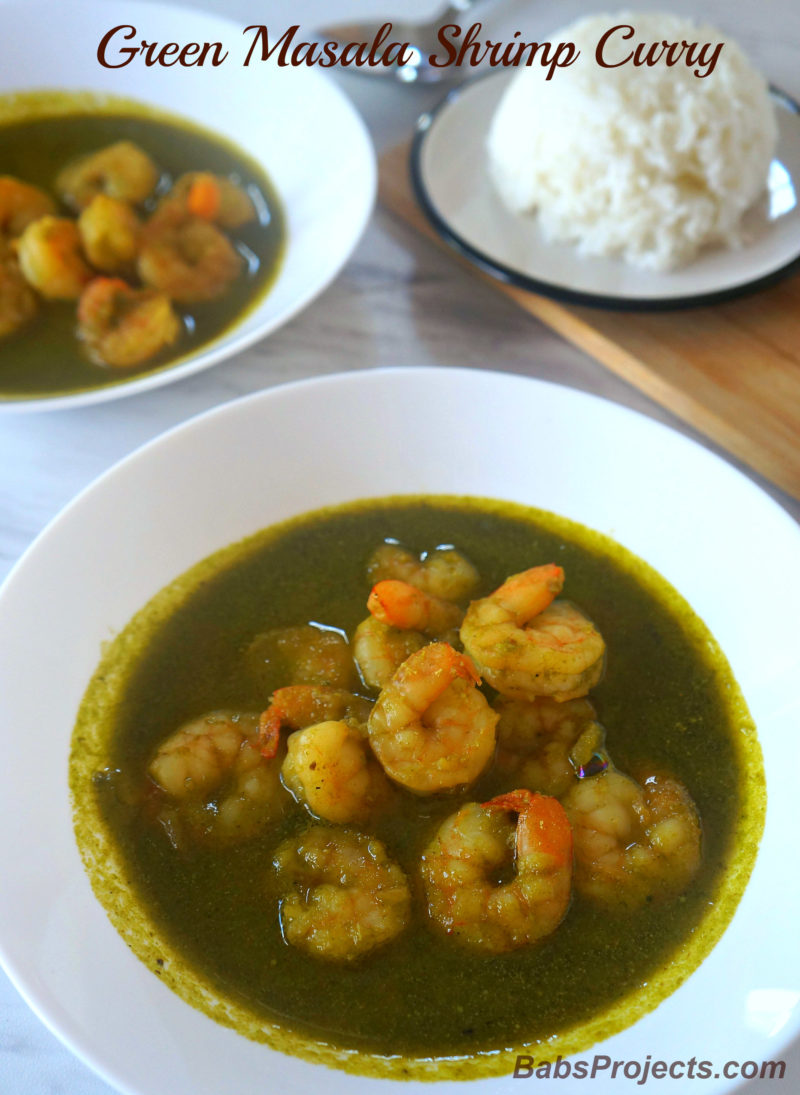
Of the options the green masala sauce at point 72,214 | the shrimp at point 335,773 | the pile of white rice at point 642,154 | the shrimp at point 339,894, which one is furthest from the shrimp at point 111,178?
the shrimp at point 339,894

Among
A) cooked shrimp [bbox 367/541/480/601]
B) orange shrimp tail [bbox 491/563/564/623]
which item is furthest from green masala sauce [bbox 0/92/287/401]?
orange shrimp tail [bbox 491/563/564/623]

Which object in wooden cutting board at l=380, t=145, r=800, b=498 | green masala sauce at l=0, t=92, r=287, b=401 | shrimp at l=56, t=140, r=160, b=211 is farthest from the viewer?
shrimp at l=56, t=140, r=160, b=211

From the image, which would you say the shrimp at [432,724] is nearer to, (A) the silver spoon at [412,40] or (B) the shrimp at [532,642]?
(B) the shrimp at [532,642]

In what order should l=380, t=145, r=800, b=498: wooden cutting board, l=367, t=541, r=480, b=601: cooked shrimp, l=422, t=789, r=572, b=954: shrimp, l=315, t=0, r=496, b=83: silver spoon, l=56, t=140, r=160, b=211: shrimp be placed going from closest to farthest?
l=422, t=789, r=572, b=954: shrimp → l=367, t=541, r=480, b=601: cooked shrimp → l=380, t=145, r=800, b=498: wooden cutting board → l=56, t=140, r=160, b=211: shrimp → l=315, t=0, r=496, b=83: silver spoon

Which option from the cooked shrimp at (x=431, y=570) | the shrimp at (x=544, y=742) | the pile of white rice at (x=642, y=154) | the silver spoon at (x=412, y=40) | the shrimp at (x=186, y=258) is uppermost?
the pile of white rice at (x=642, y=154)

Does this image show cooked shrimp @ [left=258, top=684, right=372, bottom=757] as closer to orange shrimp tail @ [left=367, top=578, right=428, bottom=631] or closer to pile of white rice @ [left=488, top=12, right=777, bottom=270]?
orange shrimp tail @ [left=367, top=578, right=428, bottom=631]

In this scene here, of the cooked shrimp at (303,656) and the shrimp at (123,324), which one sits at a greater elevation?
the cooked shrimp at (303,656)
